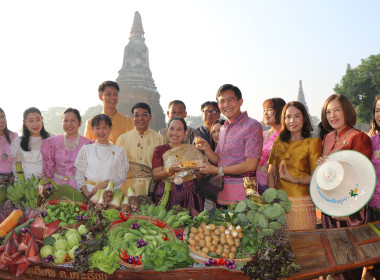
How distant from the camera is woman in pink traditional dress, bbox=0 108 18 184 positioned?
589 cm

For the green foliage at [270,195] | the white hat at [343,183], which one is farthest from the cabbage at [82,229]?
the white hat at [343,183]

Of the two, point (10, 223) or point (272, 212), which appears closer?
point (272, 212)

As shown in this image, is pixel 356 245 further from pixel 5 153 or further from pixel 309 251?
pixel 5 153

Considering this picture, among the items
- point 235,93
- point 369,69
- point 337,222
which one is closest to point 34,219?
point 235,93

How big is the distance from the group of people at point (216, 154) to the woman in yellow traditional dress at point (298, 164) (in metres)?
0.01

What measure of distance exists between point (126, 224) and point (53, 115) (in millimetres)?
74225

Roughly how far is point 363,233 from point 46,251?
3.60 meters

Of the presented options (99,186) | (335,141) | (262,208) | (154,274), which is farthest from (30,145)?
(335,141)

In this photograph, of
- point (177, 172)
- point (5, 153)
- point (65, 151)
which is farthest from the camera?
point (5, 153)

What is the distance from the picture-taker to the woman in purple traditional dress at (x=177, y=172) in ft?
14.7

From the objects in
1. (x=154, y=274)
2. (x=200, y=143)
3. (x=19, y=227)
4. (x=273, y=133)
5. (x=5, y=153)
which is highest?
(x=273, y=133)

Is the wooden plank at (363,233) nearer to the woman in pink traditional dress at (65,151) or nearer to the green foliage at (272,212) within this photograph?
the green foliage at (272,212)

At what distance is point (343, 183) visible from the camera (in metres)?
3.72

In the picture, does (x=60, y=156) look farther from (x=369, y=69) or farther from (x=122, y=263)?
(x=369, y=69)
